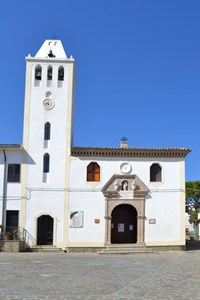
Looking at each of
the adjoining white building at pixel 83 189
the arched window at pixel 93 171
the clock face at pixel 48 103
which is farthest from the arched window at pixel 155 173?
the clock face at pixel 48 103

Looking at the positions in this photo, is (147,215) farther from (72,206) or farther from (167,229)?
(72,206)

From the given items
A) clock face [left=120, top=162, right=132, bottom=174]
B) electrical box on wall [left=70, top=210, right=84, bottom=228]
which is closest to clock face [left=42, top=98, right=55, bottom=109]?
clock face [left=120, top=162, right=132, bottom=174]

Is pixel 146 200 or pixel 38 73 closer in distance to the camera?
pixel 146 200

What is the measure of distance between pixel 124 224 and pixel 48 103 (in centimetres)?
1024

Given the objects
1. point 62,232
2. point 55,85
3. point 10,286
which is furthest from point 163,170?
point 10,286

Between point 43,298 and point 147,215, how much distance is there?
57.9 ft

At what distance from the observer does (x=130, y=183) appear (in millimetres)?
26766

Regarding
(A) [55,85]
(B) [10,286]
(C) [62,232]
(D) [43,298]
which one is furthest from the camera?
(A) [55,85]

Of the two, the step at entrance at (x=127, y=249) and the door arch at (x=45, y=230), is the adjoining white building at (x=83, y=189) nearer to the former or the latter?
the door arch at (x=45, y=230)

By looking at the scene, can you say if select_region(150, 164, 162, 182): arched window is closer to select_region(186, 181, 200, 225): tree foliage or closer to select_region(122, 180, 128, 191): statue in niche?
select_region(122, 180, 128, 191): statue in niche

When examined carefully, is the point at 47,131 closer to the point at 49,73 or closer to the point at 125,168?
the point at 49,73

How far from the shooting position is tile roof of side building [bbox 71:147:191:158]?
1057 inches

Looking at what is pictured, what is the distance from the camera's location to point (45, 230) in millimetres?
26438

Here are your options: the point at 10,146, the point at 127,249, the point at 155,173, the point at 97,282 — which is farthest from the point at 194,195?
the point at 97,282
